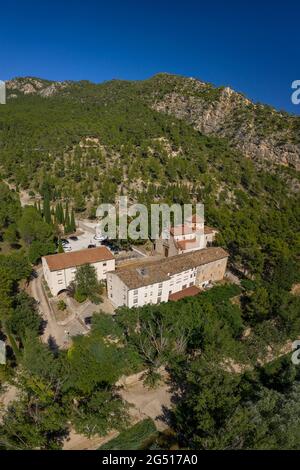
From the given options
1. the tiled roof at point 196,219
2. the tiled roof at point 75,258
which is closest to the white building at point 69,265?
the tiled roof at point 75,258

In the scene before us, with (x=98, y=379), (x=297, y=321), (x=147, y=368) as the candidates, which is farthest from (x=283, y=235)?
(x=98, y=379)

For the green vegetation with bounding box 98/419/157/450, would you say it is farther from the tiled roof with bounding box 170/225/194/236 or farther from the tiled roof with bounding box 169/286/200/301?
the tiled roof with bounding box 170/225/194/236

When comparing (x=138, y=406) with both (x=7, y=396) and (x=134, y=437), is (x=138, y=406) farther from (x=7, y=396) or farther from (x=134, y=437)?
(x=7, y=396)

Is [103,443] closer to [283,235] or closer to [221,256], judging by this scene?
[221,256]

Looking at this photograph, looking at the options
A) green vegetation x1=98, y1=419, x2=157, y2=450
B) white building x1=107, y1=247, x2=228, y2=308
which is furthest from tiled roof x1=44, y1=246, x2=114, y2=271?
green vegetation x1=98, y1=419, x2=157, y2=450

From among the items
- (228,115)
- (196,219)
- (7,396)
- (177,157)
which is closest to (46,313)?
(7,396)
